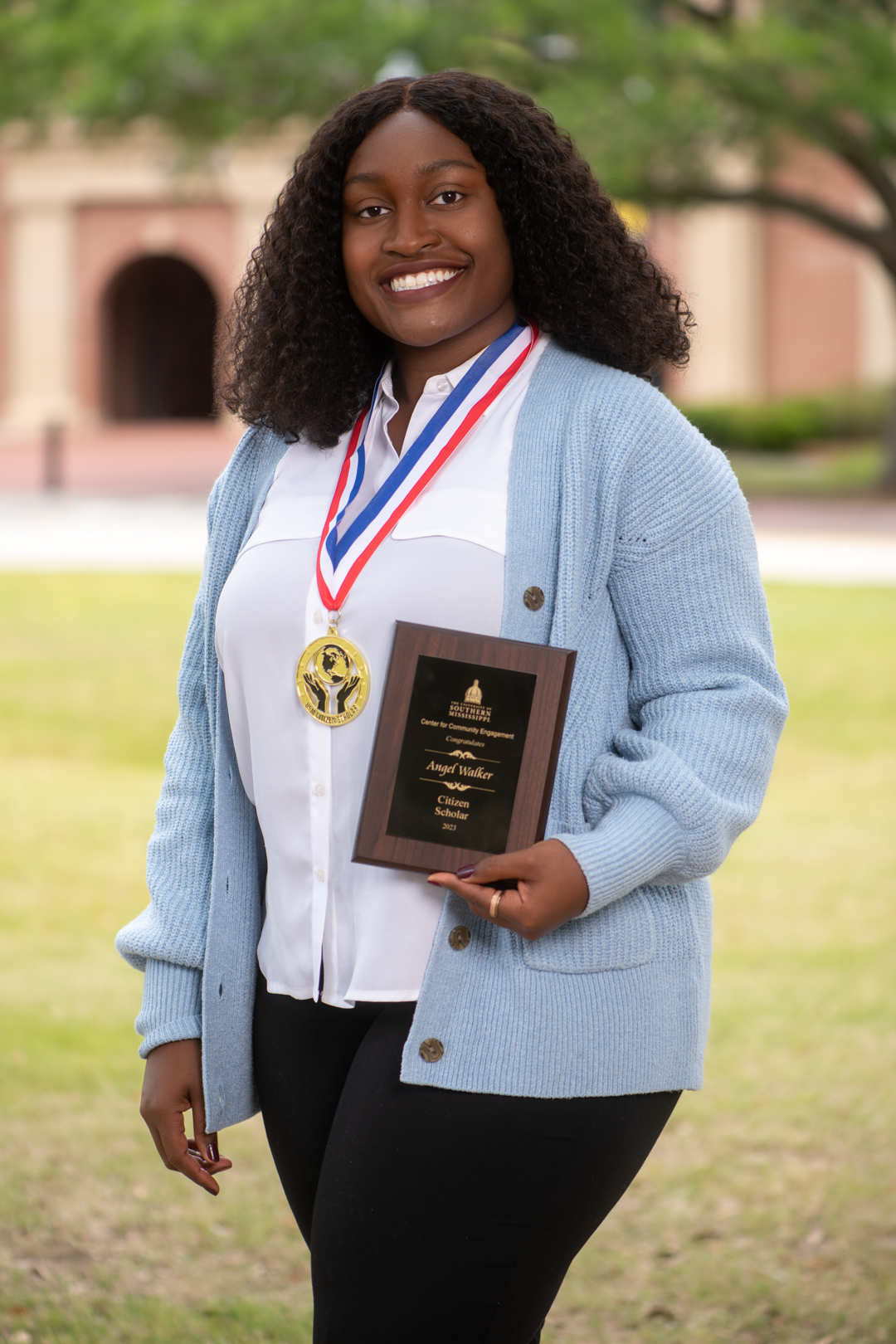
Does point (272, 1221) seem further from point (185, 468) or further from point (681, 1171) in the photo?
point (185, 468)

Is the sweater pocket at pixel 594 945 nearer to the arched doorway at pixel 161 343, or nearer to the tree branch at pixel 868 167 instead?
the tree branch at pixel 868 167

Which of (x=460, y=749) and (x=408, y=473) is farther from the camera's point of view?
(x=408, y=473)

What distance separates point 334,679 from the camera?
1.92m

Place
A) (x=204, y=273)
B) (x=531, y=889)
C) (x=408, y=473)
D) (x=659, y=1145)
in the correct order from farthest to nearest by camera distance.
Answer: (x=204, y=273) < (x=659, y=1145) < (x=408, y=473) < (x=531, y=889)

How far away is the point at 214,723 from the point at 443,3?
47.7ft

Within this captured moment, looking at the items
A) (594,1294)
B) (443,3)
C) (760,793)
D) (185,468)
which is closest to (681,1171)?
(594,1294)

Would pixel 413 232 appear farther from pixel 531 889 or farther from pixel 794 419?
pixel 794 419

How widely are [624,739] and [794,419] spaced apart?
89.9 ft

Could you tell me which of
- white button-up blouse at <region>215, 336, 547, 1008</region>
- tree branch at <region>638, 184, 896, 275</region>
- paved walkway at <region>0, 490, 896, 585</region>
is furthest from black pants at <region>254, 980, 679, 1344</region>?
tree branch at <region>638, 184, 896, 275</region>

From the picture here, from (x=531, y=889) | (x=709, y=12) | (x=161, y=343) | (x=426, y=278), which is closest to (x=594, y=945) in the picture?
(x=531, y=889)

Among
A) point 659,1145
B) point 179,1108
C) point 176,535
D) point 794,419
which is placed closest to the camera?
point 179,1108

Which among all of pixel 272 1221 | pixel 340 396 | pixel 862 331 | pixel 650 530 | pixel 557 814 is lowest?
pixel 272 1221

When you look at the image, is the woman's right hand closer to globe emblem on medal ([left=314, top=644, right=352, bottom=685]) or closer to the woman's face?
globe emblem on medal ([left=314, top=644, right=352, bottom=685])

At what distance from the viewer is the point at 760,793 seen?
191cm
